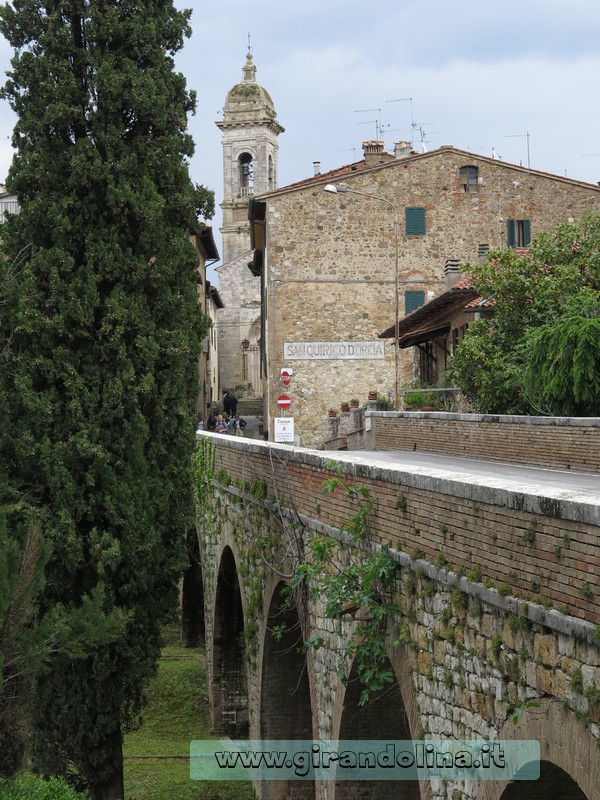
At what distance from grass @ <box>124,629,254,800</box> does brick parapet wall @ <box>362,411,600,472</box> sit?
6206 millimetres

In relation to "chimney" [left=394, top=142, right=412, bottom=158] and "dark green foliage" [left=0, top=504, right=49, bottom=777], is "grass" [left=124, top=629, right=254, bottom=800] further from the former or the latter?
"chimney" [left=394, top=142, right=412, bottom=158]

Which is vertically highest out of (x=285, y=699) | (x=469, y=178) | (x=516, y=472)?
(x=469, y=178)

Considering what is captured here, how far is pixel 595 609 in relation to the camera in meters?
4.92

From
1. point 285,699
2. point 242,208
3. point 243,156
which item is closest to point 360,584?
point 285,699

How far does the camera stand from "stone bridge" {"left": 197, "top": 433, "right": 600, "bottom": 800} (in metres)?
5.16

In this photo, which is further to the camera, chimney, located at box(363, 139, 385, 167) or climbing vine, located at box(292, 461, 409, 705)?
chimney, located at box(363, 139, 385, 167)

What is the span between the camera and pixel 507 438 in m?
16.9

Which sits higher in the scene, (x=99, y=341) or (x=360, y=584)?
(x=99, y=341)

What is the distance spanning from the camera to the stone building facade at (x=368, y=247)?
36.9 metres

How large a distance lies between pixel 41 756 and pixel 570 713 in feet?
31.7

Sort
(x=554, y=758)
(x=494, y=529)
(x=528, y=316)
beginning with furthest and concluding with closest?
(x=528, y=316)
(x=494, y=529)
(x=554, y=758)

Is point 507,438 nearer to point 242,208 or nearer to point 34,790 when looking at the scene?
point 34,790

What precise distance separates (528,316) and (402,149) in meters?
23.1
